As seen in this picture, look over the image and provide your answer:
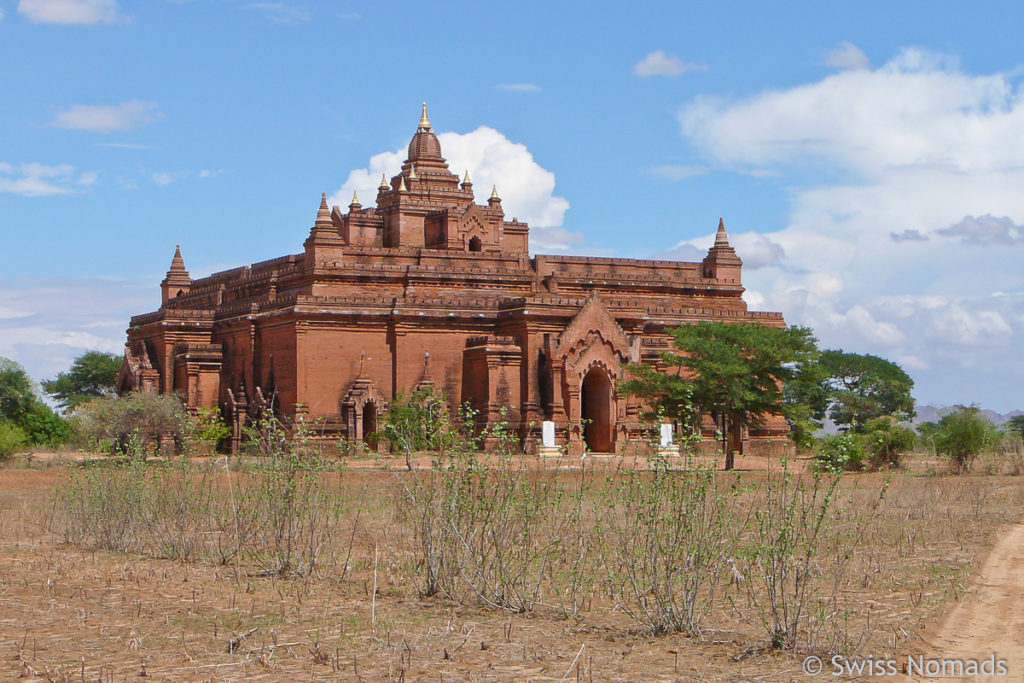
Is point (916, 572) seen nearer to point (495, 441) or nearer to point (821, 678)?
point (821, 678)

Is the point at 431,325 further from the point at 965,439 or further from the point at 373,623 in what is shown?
the point at 373,623

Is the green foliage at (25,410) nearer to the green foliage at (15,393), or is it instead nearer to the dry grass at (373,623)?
the green foliage at (15,393)

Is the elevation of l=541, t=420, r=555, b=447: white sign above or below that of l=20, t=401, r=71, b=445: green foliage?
below

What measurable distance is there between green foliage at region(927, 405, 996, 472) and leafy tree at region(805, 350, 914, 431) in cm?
3418

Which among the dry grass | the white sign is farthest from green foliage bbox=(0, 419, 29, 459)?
the dry grass

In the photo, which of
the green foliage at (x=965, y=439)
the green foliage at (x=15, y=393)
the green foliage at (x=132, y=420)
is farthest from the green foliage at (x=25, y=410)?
the green foliage at (x=965, y=439)

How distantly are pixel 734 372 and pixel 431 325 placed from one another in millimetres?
11363

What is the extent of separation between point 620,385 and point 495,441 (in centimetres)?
424

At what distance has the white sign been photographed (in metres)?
39.4

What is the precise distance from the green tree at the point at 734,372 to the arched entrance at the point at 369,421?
8.56m

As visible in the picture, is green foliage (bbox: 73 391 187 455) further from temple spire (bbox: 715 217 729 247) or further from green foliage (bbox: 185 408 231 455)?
temple spire (bbox: 715 217 729 247)

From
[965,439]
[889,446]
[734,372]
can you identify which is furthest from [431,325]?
[965,439]

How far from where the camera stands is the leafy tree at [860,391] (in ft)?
232

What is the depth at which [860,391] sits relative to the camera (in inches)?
2904
